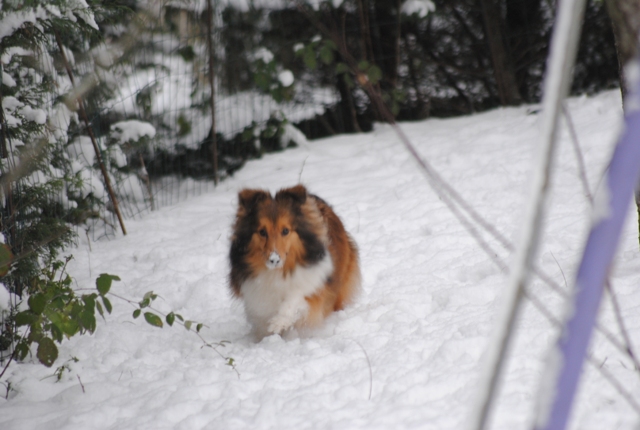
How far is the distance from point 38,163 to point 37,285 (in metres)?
0.84

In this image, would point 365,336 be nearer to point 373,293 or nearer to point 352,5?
point 373,293

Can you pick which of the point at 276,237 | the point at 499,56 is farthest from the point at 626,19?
the point at 499,56

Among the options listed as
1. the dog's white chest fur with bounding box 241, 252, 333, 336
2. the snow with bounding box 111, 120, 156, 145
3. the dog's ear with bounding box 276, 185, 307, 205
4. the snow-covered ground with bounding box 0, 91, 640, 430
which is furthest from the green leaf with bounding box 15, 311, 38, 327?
the snow with bounding box 111, 120, 156, 145

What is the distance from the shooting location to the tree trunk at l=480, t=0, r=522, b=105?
7.52m

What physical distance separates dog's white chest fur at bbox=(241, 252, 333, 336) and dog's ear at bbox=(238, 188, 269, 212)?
0.41 meters

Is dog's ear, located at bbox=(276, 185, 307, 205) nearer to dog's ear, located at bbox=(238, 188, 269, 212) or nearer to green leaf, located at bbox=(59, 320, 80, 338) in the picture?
dog's ear, located at bbox=(238, 188, 269, 212)

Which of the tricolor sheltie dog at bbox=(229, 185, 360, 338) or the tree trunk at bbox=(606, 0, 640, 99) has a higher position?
the tree trunk at bbox=(606, 0, 640, 99)

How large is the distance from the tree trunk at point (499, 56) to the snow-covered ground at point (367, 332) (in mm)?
1661

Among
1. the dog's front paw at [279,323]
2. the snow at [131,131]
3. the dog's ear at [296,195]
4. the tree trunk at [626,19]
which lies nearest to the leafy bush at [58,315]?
the dog's front paw at [279,323]

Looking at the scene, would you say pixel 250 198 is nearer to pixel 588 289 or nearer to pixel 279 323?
pixel 279 323

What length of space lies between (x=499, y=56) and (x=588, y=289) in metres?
7.65

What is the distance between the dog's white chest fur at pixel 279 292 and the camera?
11.7 ft

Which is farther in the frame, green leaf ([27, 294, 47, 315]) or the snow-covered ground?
green leaf ([27, 294, 47, 315])

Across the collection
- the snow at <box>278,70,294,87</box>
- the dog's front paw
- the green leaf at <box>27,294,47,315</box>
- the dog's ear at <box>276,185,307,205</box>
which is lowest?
the dog's front paw
